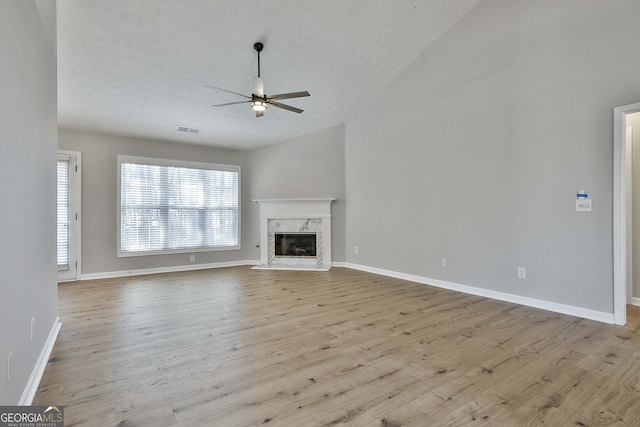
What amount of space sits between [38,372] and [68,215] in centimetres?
403

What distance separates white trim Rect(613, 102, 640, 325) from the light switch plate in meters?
0.20

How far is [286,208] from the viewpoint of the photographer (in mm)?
6457

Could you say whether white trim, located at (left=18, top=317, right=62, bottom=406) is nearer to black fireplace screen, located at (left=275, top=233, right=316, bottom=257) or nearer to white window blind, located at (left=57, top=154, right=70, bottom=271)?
white window blind, located at (left=57, top=154, right=70, bottom=271)

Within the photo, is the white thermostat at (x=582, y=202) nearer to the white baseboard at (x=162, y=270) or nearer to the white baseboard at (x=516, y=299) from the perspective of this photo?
the white baseboard at (x=516, y=299)

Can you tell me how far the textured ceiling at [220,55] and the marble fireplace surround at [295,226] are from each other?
5.65 ft

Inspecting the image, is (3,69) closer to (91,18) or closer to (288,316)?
(91,18)

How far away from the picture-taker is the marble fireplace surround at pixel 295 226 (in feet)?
20.6

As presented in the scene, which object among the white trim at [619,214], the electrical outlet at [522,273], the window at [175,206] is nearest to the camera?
the white trim at [619,214]

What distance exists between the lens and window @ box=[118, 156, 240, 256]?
5.68 meters

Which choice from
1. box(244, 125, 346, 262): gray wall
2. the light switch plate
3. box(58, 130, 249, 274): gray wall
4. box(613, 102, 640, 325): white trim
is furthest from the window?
box(613, 102, 640, 325): white trim

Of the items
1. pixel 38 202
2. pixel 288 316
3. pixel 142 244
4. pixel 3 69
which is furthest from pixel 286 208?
pixel 3 69

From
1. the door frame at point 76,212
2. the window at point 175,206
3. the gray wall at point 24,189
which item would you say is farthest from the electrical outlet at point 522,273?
the door frame at point 76,212

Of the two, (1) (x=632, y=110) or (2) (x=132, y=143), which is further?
(2) (x=132, y=143)

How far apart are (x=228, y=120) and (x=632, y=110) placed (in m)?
5.20
